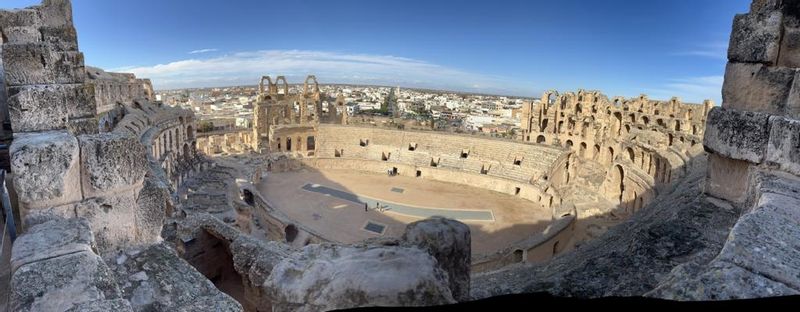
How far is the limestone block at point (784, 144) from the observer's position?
12.3 feet

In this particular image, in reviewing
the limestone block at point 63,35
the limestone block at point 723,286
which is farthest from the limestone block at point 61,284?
the limestone block at point 63,35

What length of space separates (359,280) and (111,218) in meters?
2.77

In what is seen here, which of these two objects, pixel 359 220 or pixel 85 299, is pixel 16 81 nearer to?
pixel 85 299

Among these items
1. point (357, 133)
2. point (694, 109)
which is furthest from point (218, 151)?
point (694, 109)

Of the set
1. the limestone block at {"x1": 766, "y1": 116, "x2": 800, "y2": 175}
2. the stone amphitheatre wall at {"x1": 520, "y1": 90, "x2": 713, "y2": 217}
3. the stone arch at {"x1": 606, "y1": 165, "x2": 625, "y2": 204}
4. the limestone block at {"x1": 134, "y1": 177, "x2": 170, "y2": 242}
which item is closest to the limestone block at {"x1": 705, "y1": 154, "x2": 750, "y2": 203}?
the limestone block at {"x1": 766, "y1": 116, "x2": 800, "y2": 175}

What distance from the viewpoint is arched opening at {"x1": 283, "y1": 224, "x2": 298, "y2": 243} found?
18.5 m

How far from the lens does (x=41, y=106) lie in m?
4.29

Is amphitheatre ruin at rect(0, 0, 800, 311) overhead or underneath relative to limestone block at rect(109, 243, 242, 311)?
overhead

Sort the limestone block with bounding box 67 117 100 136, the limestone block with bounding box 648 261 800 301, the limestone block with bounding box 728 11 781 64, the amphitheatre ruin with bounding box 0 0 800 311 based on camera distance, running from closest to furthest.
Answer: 1. the limestone block with bounding box 648 261 800 301
2. the amphitheatre ruin with bounding box 0 0 800 311
3. the limestone block with bounding box 728 11 781 64
4. the limestone block with bounding box 67 117 100 136

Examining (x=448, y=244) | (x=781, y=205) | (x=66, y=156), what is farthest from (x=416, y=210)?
(x=781, y=205)

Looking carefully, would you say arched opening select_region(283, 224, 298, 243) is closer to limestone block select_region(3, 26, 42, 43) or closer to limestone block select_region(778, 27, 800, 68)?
limestone block select_region(3, 26, 42, 43)

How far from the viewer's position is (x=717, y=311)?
5.95ft

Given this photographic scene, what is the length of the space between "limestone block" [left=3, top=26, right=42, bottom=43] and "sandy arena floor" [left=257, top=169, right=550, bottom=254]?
12581 millimetres

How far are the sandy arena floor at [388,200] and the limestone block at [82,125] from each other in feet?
46.7
